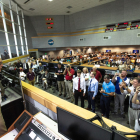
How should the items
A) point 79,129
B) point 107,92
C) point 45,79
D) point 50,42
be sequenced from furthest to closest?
point 50,42
point 45,79
point 107,92
point 79,129

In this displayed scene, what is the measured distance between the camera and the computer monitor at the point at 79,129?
2.74 feet

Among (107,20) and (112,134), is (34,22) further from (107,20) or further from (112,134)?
(112,134)

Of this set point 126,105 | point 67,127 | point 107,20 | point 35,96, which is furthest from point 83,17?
point 67,127

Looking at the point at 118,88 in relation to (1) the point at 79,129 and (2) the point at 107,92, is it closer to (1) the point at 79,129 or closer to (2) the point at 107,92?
(2) the point at 107,92

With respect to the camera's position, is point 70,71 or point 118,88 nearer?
point 118,88

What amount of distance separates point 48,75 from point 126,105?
387 cm

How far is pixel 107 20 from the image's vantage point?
1104 cm

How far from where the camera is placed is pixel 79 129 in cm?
100

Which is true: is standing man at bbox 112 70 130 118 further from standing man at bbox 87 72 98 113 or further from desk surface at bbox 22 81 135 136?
desk surface at bbox 22 81 135 136

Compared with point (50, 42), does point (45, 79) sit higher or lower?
lower

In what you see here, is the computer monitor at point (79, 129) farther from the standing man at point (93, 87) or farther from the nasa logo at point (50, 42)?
the nasa logo at point (50, 42)

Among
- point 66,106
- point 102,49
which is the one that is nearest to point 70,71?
point 66,106

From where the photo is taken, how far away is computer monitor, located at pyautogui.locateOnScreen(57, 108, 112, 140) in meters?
0.84

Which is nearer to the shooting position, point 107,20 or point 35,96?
point 35,96
